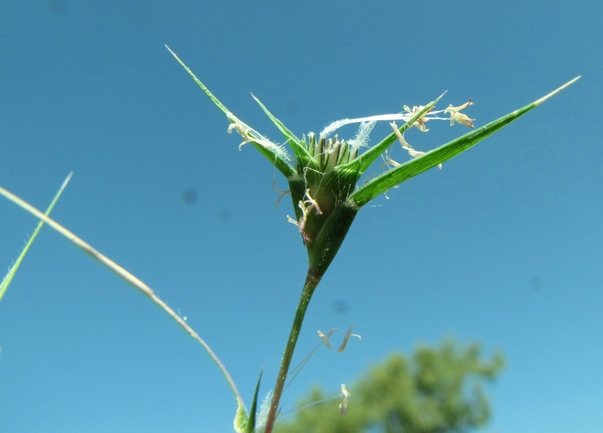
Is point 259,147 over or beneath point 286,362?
over

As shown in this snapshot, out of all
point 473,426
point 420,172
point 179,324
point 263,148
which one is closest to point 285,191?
point 263,148

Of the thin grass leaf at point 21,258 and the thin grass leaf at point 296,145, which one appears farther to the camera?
the thin grass leaf at point 296,145

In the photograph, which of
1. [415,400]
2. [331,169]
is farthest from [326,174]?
[415,400]

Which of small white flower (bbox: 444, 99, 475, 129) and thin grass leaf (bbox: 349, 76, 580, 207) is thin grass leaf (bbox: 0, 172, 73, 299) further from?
small white flower (bbox: 444, 99, 475, 129)

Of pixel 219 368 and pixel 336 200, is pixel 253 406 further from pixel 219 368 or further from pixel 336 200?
pixel 336 200

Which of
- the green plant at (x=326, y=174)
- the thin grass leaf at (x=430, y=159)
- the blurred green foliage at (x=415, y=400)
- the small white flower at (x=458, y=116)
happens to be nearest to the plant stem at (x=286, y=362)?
the green plant at (x=326, y=174)

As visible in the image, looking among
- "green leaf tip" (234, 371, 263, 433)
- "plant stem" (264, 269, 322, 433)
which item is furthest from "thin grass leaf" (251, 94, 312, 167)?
"green leaf tip" (234, 371, 263, 433)

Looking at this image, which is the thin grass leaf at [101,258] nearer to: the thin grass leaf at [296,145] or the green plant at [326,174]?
the green plant at [326,174]

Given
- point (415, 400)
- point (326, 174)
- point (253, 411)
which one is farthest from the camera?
point (415, 400)

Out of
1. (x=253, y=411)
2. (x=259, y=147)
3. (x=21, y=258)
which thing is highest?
(x=259, y=147)

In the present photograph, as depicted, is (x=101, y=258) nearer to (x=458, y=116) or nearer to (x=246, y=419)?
(x=246, y=419)
